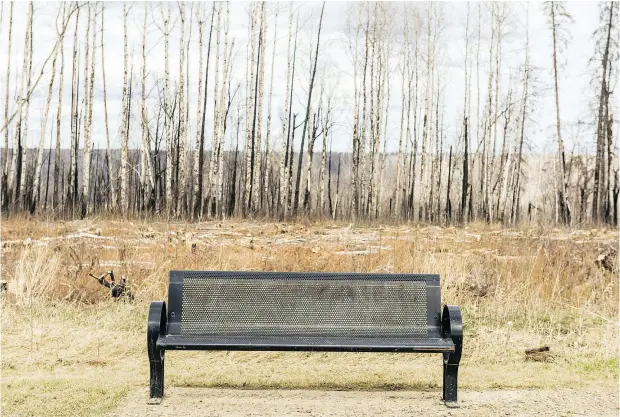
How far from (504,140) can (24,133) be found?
15.2 metres

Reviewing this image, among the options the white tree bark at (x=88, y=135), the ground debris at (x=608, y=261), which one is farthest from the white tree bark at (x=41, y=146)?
the ground debris at (x=608, y=261)

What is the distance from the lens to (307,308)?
12.8 feet

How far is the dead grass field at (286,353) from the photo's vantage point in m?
4.40

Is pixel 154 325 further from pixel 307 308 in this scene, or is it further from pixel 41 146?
pixel 41 146

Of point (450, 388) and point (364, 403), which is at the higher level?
point (450, 388)

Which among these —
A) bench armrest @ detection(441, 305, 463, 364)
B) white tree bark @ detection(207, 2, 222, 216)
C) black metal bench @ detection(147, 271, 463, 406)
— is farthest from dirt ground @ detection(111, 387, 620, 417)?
white tree bark @ detection(207, 2, 222, 216)

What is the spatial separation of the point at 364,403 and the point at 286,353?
146 centimetres

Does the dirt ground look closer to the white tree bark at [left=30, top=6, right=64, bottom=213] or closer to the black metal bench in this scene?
the black metal bench

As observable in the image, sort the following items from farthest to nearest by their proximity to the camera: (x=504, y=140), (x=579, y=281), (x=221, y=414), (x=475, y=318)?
(x=504, y=140)
(x=579, y=281)
(x=475, y=318)
(x=221, y=414)

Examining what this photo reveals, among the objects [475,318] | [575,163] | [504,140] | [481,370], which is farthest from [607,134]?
[481,370]

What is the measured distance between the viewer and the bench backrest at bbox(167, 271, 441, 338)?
152 inches

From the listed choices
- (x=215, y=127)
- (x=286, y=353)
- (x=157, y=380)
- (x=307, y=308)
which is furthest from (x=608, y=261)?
(x=215, y=127)

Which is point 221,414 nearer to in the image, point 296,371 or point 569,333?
point 296,371

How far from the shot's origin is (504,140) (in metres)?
23.1
